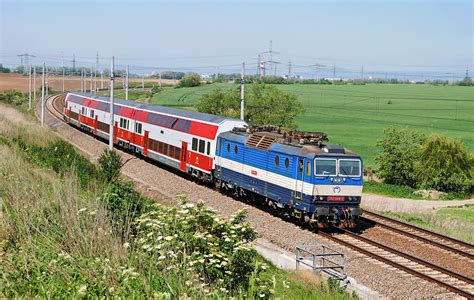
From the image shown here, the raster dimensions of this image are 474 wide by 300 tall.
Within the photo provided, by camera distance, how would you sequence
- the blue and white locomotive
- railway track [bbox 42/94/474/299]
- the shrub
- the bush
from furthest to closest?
the bush < the shrub < the blue and white locomotive < railway track [bbox 42/94/474/299]

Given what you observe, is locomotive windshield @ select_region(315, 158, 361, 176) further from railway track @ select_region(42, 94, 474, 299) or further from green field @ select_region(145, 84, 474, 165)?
green field @ select_region(145, 84, 474, 165)

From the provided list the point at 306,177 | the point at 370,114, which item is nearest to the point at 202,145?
the point at 306,177

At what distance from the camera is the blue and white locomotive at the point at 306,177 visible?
21484mm

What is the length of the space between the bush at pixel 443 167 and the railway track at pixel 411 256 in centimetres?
2212

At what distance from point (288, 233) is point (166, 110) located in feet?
56.7

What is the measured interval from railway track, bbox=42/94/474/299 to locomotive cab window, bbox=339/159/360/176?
203 centimetres

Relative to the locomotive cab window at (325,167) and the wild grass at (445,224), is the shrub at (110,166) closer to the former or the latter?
the locomotive cab window at (325,167)

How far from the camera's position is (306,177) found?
21.6 metres

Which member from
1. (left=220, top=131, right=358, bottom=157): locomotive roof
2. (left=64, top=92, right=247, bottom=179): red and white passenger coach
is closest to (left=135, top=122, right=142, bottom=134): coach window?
(left=64, top=92, right=247, bottom=179): red and white passenger coach

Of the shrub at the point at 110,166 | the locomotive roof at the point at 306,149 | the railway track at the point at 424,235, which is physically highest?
the locomotive roof at the point at 306,149

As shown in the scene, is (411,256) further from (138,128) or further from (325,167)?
(138,128)

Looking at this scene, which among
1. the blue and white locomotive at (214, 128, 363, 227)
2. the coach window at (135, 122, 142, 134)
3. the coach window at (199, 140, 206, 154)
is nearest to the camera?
the blue and white locomotive at (214, 128, 363, 227)

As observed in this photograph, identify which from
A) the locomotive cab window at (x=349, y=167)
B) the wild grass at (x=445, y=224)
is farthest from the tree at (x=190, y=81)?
the locomotive cab window at (x=349, y=167)

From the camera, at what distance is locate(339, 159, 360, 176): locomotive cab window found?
2184cm
